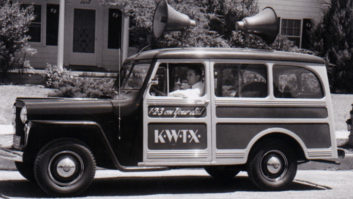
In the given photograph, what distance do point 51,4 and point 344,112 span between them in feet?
37.1

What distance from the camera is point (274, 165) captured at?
8453mm

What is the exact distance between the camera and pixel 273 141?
8.40 meters

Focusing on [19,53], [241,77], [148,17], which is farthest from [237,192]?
[19,53]

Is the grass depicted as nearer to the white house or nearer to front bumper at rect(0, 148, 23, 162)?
the white house

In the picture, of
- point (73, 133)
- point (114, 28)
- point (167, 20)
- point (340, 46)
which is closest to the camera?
point (73, 133)

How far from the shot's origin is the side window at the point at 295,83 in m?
8.45

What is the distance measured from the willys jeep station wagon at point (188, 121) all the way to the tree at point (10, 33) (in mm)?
11701

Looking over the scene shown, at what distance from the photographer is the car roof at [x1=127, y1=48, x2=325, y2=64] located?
7.96 m

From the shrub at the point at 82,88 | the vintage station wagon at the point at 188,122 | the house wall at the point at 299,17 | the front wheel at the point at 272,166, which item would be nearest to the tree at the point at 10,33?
the shrub at the point at 82,88

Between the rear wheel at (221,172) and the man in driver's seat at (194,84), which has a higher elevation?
the man in driver's seat at (194,84)

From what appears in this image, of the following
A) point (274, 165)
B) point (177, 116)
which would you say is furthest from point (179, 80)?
point (274, 165)

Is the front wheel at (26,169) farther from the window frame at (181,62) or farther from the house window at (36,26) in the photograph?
the house window at (36,26)

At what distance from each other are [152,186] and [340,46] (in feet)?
51.4

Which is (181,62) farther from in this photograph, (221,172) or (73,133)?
(221,172)
